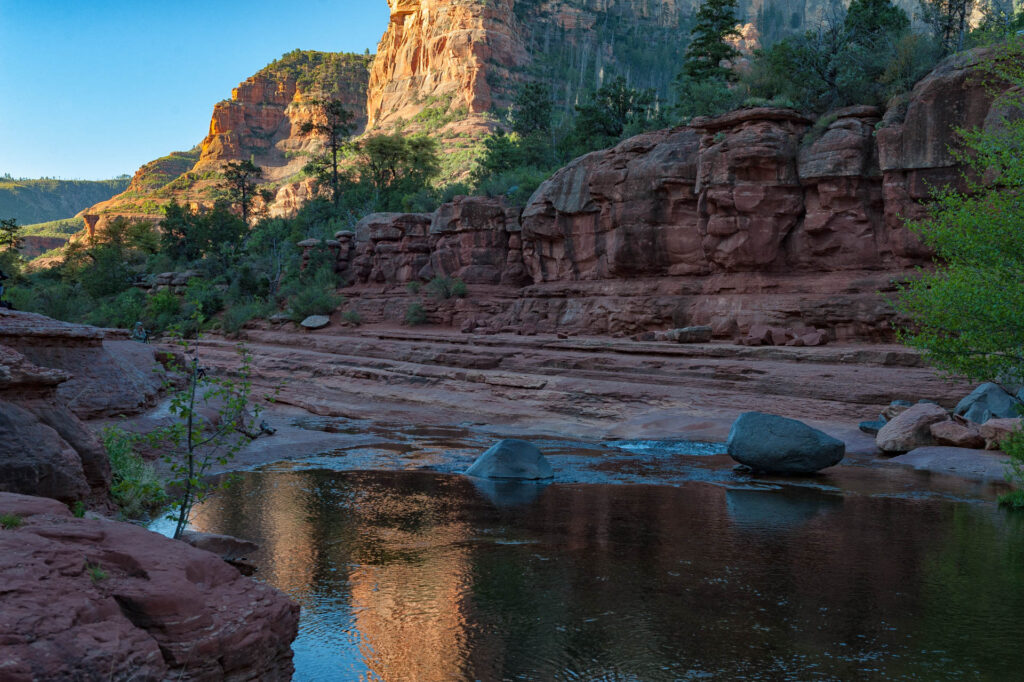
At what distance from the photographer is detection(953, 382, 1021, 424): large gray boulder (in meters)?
13.6

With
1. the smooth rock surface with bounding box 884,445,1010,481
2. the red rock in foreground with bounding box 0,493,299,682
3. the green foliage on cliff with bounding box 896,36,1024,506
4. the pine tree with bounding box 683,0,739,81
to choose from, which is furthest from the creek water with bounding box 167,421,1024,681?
the pine tree with bounding box 683,0,739,81

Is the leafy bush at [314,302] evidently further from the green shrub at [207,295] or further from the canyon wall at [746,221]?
the canyon wall at [746,221]

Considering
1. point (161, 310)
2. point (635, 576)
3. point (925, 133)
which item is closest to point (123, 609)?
point (635, 576)

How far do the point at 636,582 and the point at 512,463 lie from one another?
5.08 meters

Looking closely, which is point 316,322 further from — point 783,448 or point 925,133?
point 783,448

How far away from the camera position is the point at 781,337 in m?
20.9

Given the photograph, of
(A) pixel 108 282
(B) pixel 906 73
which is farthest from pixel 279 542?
(A) pixel 108 282

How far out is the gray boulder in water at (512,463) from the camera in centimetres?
1118

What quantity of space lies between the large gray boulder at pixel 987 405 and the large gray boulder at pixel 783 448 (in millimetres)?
4110

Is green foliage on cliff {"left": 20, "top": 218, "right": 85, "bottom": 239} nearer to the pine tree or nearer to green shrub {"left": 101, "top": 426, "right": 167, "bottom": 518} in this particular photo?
the pine tree

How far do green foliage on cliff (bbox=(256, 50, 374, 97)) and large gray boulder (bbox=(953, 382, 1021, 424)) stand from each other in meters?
123

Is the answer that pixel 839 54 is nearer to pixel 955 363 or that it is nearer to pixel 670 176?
pixel 670 176

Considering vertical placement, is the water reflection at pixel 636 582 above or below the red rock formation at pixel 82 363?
below

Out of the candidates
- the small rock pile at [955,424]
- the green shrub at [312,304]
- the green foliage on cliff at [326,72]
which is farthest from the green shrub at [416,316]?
the green foliage on cliff at [326,72]
